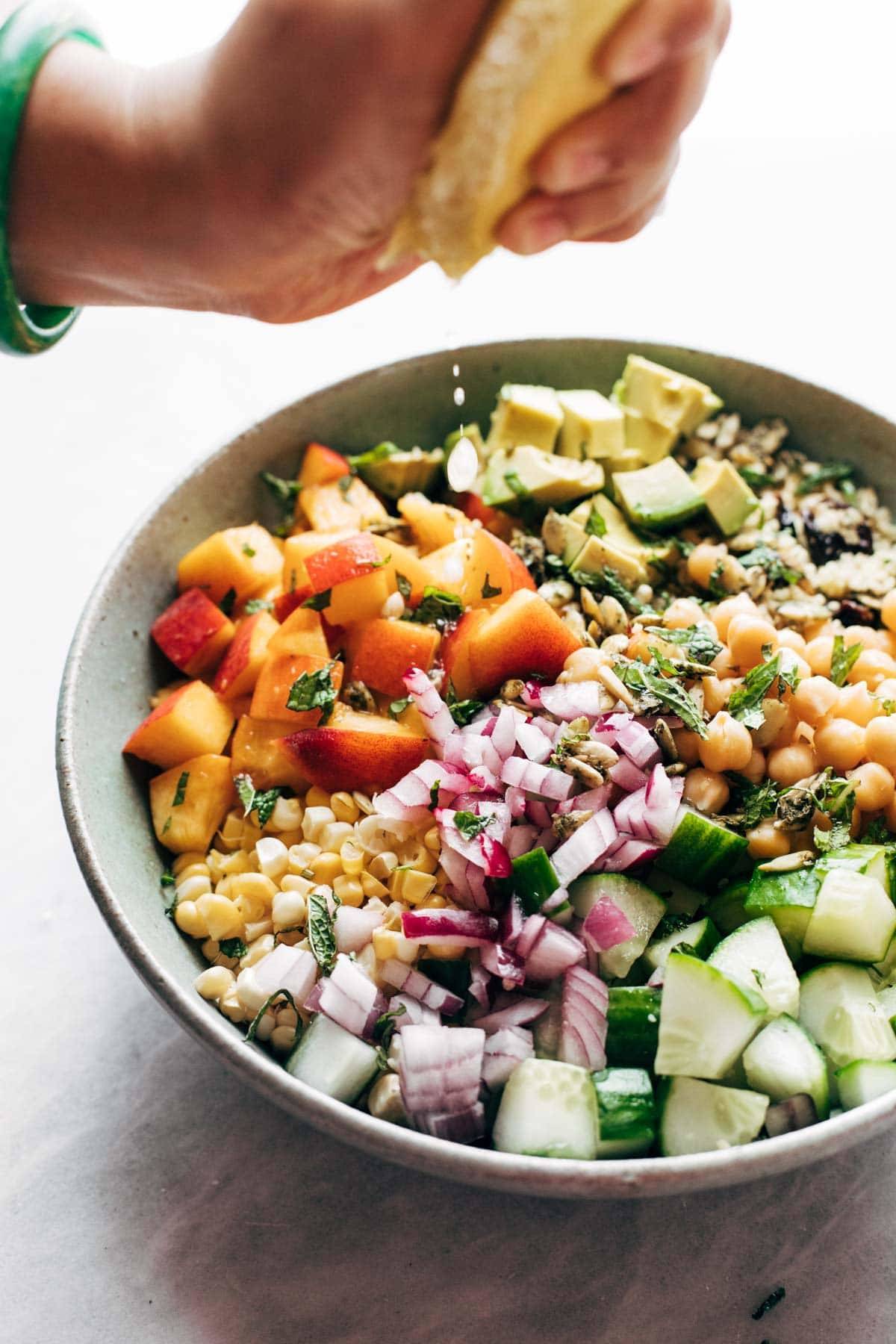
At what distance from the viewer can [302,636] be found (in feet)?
6.12

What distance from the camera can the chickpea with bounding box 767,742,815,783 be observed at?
1.71 metres

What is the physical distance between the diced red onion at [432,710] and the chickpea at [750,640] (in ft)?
1.56

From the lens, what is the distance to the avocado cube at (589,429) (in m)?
2.12

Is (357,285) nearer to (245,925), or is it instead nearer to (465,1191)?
(245,925)

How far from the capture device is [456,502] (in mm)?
2189

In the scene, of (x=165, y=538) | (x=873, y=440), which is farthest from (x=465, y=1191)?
(x=873, y=440)

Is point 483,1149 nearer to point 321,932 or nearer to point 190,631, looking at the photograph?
point 321,932

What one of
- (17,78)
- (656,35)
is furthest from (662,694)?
(17,78)

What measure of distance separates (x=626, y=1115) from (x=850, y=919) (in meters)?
0.39

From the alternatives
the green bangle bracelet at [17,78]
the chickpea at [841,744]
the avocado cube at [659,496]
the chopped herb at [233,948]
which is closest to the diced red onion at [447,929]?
the chopped herb at [233,948]

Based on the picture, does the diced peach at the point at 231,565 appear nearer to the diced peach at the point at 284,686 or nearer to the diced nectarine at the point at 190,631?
the diced nectarine at the point at 190,631

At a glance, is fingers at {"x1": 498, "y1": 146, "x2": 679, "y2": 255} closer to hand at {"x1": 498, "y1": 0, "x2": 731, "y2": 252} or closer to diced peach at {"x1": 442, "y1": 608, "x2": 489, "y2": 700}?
hand at {"x1": 498, "y1": 0, "x2": 731, "y2": 252}

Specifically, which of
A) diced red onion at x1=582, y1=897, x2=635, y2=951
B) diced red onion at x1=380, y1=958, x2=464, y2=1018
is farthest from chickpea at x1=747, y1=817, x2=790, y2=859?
diced red onion at x1=380, y1=958, x2=464, y2=1018

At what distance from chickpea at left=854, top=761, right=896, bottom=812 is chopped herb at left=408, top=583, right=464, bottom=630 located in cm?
69
